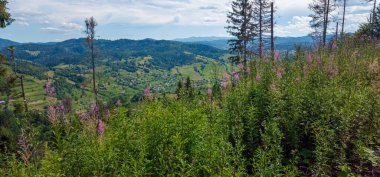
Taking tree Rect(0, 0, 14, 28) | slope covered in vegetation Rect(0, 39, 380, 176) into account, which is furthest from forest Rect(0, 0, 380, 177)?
tree Rect(0, 0, 14, 28)

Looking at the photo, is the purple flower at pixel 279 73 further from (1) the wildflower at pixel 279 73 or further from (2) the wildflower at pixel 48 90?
(2) the wildflower at pixel 48 90

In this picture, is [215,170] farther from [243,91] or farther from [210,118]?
[243,91]

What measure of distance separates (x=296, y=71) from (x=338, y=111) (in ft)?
10.1

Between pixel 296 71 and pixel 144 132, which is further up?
pixel 296 71

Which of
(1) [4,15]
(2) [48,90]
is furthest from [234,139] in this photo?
(1) [4,15]

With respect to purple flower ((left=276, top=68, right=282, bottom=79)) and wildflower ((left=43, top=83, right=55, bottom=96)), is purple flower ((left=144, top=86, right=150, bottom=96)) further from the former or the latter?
purple flower ((left=276, top=68, right=282, bottom=79))

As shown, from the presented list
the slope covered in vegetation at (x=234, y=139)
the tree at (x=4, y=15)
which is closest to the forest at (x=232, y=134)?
the slope covered in vegetation at (x=234, y=139)

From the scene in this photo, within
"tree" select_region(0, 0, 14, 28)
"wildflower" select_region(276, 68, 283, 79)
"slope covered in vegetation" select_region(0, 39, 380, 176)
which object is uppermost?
"tree" select_region(0, 0, 14, 28)

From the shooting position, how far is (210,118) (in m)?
6.48

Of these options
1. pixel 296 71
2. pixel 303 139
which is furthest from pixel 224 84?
pixel 303 139

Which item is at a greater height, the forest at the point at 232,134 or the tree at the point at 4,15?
the tree at the point at 4,15

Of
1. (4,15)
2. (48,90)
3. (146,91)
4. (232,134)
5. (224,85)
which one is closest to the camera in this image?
(232,134)

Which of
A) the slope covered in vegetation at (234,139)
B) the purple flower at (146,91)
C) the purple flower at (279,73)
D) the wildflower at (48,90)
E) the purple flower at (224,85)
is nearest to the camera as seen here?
the slope covered in vegetation at (234,139)

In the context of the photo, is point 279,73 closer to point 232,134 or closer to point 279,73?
point 279,73
